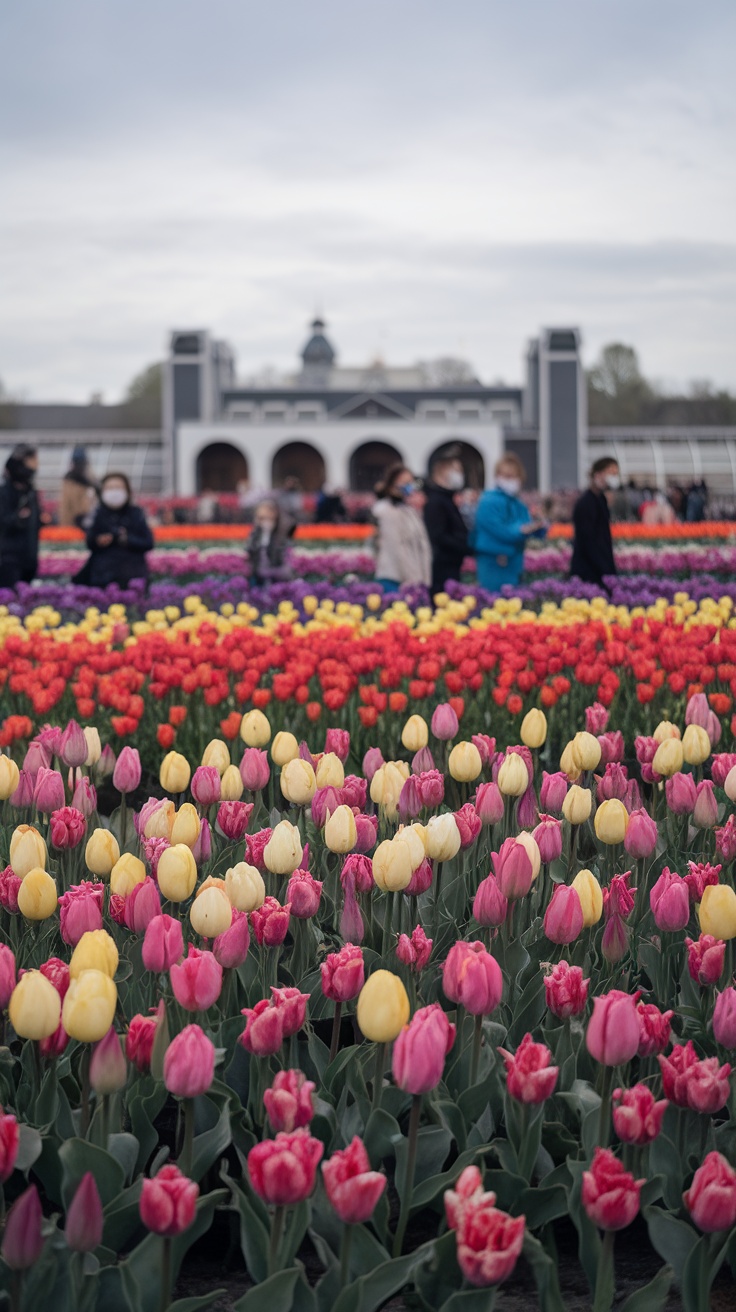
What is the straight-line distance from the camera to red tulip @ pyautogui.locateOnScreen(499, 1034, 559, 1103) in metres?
1.80

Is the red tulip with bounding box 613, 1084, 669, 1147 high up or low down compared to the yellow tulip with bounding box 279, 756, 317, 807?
down

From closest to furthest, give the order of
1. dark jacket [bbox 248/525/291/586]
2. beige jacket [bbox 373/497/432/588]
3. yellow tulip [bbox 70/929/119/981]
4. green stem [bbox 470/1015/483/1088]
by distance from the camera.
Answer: yellow tulip [bbox 70/929/119/981] → green stem [bbox 470/1015/483/1088] → beige jacket [bbox 373/497/432/588] → dark jacket [bbox 248/525/291/586]

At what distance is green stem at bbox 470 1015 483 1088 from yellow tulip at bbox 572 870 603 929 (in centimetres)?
32

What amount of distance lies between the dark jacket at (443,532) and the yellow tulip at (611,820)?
7.08 metres

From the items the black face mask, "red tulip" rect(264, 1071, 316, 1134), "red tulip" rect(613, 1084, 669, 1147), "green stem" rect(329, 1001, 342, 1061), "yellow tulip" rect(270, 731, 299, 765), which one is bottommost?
"green stem" rect(329, 1001, 342, 1061)

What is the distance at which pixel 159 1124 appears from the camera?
2.28m

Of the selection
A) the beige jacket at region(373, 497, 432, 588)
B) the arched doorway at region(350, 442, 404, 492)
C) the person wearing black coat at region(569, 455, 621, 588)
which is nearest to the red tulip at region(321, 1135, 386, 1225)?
the person wearing black coat at region(569, 455, 621, 588)

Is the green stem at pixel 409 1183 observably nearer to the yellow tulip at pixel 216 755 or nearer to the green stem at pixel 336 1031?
the green stem at pixel 336 1031

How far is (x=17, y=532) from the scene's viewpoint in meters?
10.3

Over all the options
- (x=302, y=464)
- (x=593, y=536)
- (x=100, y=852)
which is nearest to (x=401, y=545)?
(x=593, y=536)

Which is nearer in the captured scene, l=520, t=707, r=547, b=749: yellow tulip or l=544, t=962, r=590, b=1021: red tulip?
l=544, t=962, r=590, b=1021: red tulip

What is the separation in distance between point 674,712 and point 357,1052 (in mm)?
3222

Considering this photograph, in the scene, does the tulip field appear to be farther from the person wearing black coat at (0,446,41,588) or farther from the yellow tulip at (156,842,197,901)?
the person wearing black coat at (0,446,41,588)

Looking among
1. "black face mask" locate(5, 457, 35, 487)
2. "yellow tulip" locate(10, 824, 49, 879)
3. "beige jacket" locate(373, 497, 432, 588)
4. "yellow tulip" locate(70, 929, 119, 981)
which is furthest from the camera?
"beige jacket" locate(373, 497, 432, 588)
